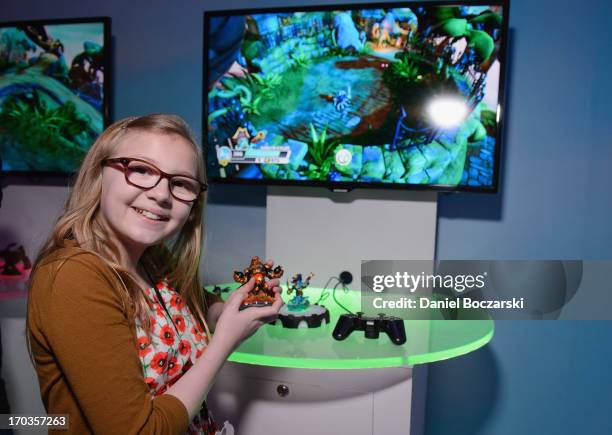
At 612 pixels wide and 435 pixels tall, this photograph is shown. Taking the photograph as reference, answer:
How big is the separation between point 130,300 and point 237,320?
0.61 feet

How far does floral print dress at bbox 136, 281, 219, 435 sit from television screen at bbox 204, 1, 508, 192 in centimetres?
73

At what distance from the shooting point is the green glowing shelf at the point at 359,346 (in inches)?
42.1

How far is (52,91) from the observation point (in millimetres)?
1914

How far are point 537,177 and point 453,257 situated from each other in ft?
1.20

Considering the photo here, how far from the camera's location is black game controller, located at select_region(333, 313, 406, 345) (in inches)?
47.1

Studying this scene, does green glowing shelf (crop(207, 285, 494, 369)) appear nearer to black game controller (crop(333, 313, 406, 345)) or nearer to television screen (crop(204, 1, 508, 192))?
black game controller (crop(333, 313, 406, 345))

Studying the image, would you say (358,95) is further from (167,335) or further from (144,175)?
(167,335)

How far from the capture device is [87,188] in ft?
2.92

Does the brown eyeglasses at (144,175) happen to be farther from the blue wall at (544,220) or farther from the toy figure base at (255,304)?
the blue wall at (544,220)

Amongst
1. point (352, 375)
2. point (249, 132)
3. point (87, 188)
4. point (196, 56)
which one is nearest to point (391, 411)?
point (352, 375)

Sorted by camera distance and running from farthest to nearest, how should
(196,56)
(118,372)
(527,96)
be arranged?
1. (196,56)
2. (527,96)
3. (118,372)

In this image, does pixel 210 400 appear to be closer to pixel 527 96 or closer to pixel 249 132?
pixel 249 132

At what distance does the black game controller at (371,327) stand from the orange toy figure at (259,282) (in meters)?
0.22

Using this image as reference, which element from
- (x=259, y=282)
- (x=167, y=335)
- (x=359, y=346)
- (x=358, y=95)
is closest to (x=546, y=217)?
(x=358, y=95)
